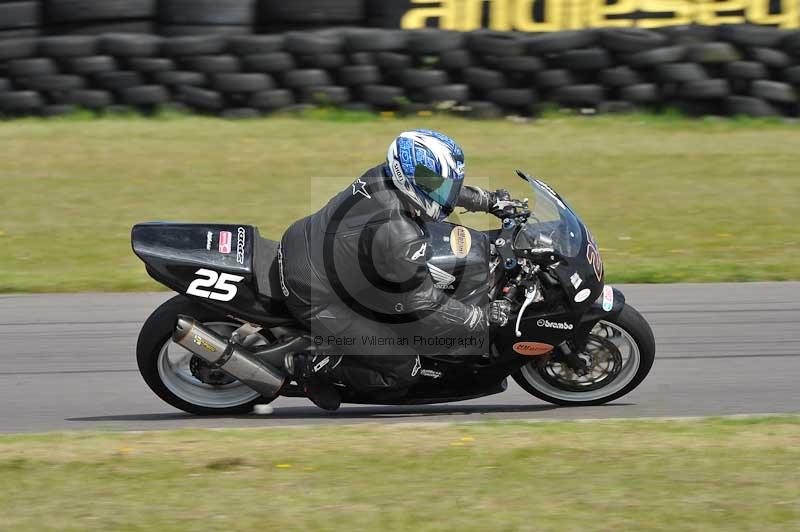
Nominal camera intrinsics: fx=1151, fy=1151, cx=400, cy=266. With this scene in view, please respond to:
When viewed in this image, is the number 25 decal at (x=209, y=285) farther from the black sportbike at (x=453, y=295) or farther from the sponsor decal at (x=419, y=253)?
the sponsor decal at (x=419, y=253)

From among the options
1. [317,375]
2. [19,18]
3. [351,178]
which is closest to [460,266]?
[317,375]

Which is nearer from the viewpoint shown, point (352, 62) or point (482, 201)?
point (482, 201)

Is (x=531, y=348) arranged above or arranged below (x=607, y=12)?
below

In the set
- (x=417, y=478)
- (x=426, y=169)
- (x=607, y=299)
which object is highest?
(x=426, y=169)

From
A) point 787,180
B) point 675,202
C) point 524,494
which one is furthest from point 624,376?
point 787,180

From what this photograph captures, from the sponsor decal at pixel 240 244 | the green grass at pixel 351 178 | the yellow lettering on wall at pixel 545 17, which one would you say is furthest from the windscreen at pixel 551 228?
the yellow lettering on wall at pixel 545 17

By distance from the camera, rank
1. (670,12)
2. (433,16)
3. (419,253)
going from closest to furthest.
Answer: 1. (419,253)
2. (670,12)
3. (433,16)

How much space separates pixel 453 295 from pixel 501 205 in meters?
0.53

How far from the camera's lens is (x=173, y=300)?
5.61 m

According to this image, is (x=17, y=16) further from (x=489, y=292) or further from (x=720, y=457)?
(x=720, y=457)

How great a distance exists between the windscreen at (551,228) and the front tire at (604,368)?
0.43 metres

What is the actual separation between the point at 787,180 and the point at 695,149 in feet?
4.13

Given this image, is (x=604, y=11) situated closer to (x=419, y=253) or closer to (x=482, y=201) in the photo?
(x=482, y=201)

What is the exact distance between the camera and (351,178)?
32.3 ft
